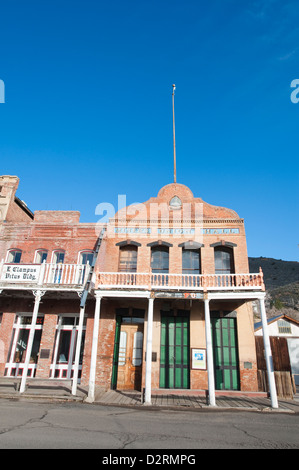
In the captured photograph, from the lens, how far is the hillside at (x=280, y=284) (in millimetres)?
39447

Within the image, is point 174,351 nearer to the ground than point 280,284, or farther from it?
nearer to the ground

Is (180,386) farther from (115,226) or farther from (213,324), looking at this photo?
(115,226)

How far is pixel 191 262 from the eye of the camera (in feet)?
52.0

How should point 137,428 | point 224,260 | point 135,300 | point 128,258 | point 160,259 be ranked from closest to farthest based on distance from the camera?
point 137,428 < point 135,300 < point 224,260 < point 160,259 < point 128,258

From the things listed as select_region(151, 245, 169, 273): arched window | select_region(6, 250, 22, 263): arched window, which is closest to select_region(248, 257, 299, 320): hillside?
select_region(151, 245, 169, 273): arched window

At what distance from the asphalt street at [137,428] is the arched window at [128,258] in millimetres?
7530

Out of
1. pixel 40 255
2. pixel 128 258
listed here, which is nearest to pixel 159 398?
pixel 128 258

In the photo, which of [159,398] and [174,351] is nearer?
[159,398]

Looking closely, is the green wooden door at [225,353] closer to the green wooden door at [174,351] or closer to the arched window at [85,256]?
the green wooden door at [174,351]

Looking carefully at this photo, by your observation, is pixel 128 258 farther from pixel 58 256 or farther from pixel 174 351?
pixel 174 351

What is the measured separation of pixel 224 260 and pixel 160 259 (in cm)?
367
